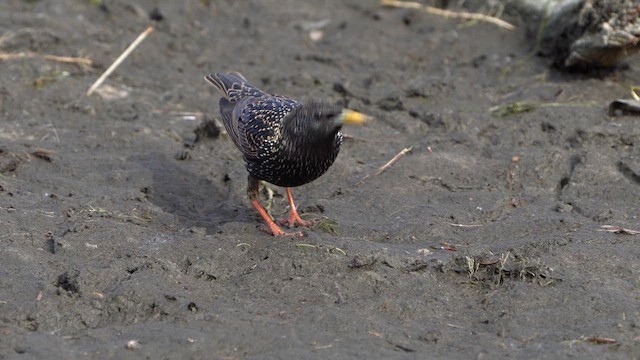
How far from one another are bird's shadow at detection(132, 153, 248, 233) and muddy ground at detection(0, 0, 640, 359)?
0.02m

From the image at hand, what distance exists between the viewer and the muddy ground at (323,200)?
461 cm

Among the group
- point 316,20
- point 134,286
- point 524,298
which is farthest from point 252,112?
point 316,20

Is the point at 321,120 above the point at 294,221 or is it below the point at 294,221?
above

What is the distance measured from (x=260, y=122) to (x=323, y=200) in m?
0.85

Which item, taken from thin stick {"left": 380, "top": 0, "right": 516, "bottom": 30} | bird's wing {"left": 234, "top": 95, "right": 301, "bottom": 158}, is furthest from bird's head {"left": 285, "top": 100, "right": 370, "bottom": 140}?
thin stick {"left": 380, "top": 0, "right": 516, "bottom": 30}

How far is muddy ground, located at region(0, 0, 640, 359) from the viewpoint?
15.1 feet

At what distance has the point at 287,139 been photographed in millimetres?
5832

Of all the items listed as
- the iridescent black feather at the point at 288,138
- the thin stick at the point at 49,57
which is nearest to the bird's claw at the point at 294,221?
the iridescent black feather at the point at 288,138

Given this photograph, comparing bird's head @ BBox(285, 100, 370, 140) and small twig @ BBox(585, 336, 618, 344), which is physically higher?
bird's head @ BBox(285, 100, 370, 140)

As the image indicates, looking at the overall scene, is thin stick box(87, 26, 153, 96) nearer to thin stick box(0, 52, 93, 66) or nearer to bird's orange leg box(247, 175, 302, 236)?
thin stick box(0, 52, 93, 66)

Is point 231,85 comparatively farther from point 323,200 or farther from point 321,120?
point 321,120

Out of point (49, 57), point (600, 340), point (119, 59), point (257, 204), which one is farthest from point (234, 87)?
point (600, 340)

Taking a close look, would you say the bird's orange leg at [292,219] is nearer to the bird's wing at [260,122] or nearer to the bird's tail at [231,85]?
the bird's wing at [260,122]

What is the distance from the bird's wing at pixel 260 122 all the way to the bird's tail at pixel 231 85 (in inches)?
12.9
